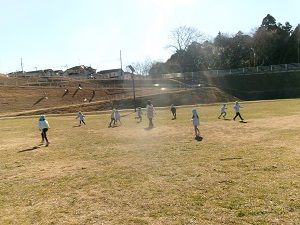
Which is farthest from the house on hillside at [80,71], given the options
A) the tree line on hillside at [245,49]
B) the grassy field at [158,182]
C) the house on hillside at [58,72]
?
the grassy field at [158,182]

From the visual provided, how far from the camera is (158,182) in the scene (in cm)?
824

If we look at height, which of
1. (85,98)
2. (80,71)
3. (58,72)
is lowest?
(85,98)

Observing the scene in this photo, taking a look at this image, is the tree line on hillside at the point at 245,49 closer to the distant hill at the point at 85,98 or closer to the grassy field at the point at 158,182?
the distant hill at the point at 85,98

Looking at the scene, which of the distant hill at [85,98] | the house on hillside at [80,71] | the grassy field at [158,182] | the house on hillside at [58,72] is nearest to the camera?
the grassy field at [158,182]

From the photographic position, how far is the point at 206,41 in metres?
90.8

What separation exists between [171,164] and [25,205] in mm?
5335

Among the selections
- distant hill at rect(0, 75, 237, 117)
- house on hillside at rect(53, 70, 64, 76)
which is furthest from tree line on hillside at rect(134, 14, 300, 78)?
house on hillside at rect(53, 70, 64, 76)

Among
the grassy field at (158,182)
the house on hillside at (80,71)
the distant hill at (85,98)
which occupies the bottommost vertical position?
the grassy field at (158,182)

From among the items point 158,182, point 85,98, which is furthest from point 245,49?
point 158,182

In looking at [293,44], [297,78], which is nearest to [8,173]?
[297,78]

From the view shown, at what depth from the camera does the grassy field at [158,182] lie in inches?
240

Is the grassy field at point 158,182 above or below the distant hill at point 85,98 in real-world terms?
below

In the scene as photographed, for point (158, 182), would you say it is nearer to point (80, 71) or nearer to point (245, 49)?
point (245, 49)

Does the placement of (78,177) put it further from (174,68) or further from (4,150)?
(174,68)
